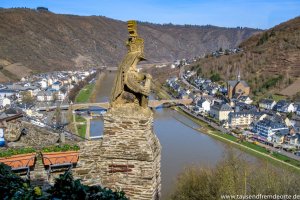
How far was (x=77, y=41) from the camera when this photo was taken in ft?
411

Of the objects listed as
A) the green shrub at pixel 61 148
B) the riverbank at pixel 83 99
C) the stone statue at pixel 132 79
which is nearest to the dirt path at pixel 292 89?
the riverbank at pixel 83 99

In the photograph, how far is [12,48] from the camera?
93125 millimetres

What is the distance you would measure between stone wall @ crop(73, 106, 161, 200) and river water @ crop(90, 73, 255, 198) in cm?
1276

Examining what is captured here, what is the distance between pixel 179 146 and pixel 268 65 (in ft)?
166

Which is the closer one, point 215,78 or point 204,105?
point 204,105

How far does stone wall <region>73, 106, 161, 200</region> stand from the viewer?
3.51 metres

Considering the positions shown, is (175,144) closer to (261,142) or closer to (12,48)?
(261,142)

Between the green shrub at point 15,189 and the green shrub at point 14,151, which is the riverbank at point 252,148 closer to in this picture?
the green shrub at point 14,151

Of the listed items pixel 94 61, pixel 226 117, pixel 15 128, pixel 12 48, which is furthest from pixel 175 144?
pixel 94 61

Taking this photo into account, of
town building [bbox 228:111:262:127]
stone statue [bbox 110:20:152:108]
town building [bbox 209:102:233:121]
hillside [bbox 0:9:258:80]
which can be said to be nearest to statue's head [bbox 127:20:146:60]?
stone statue [bbox 110:20:152:108]

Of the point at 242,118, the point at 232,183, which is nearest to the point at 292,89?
the point at 242,118

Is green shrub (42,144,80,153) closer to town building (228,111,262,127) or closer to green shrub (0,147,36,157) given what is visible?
green shrub (0,147,36,157)

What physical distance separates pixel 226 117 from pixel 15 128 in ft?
129

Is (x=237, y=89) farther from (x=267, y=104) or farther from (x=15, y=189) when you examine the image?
(x=15, y=189)
